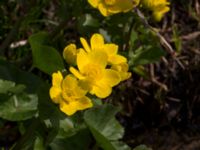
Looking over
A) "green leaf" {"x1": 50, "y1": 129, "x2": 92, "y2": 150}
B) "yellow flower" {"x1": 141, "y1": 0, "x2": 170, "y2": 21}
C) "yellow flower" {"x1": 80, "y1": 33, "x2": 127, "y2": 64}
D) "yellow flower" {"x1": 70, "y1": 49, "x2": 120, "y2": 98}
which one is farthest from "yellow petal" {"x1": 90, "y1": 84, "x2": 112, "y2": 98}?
"yellow flower" {"x1": 141, "y1": 0, "x2": 170, "y2": 21}

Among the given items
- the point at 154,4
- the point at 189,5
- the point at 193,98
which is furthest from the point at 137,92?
the point at 154,4

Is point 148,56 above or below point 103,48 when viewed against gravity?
below

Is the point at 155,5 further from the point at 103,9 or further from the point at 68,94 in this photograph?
the point at 68,94

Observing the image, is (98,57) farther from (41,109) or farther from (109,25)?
(109,25)

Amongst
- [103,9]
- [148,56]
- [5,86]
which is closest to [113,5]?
[103,9]

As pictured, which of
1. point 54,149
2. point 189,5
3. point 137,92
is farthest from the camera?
point 189,5

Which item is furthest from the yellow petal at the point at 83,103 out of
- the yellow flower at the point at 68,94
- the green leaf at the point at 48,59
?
the green leaf at the point at 48,59
